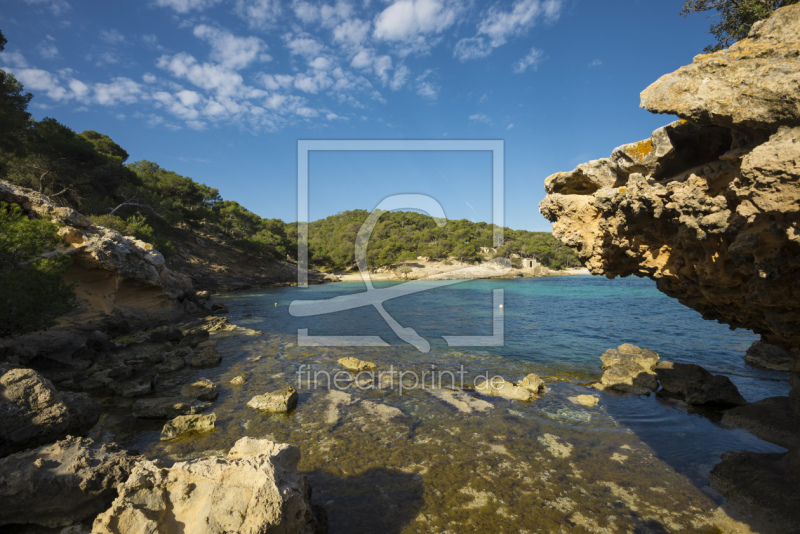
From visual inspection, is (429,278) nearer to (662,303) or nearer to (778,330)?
(662,303)

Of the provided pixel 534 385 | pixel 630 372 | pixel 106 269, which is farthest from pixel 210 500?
pixel 106 269

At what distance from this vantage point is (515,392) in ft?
36.6

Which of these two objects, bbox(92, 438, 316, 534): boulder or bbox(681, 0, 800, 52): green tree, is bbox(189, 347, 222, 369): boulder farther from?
bbox(681, 0, 800, 52): green tree

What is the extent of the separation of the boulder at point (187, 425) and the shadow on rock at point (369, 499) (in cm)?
354

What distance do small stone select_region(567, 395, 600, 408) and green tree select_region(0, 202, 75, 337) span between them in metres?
17.4

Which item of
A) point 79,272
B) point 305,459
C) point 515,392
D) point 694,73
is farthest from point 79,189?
point 694,73

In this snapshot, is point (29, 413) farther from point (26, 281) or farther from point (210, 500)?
point (26, 281)

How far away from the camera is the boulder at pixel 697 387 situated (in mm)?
10055

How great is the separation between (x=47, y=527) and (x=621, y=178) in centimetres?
1004

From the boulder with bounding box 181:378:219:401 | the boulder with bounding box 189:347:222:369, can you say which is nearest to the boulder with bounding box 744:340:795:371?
the boulder with bounding box 181:378:219:401

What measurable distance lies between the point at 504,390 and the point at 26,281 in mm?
15844

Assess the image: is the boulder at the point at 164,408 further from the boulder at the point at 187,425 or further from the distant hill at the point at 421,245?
the distant hill at the point at 421,245

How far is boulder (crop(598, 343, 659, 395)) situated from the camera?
38.4 feet

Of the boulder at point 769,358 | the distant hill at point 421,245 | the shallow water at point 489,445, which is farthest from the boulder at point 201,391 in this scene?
the distant hill at point 421,245
